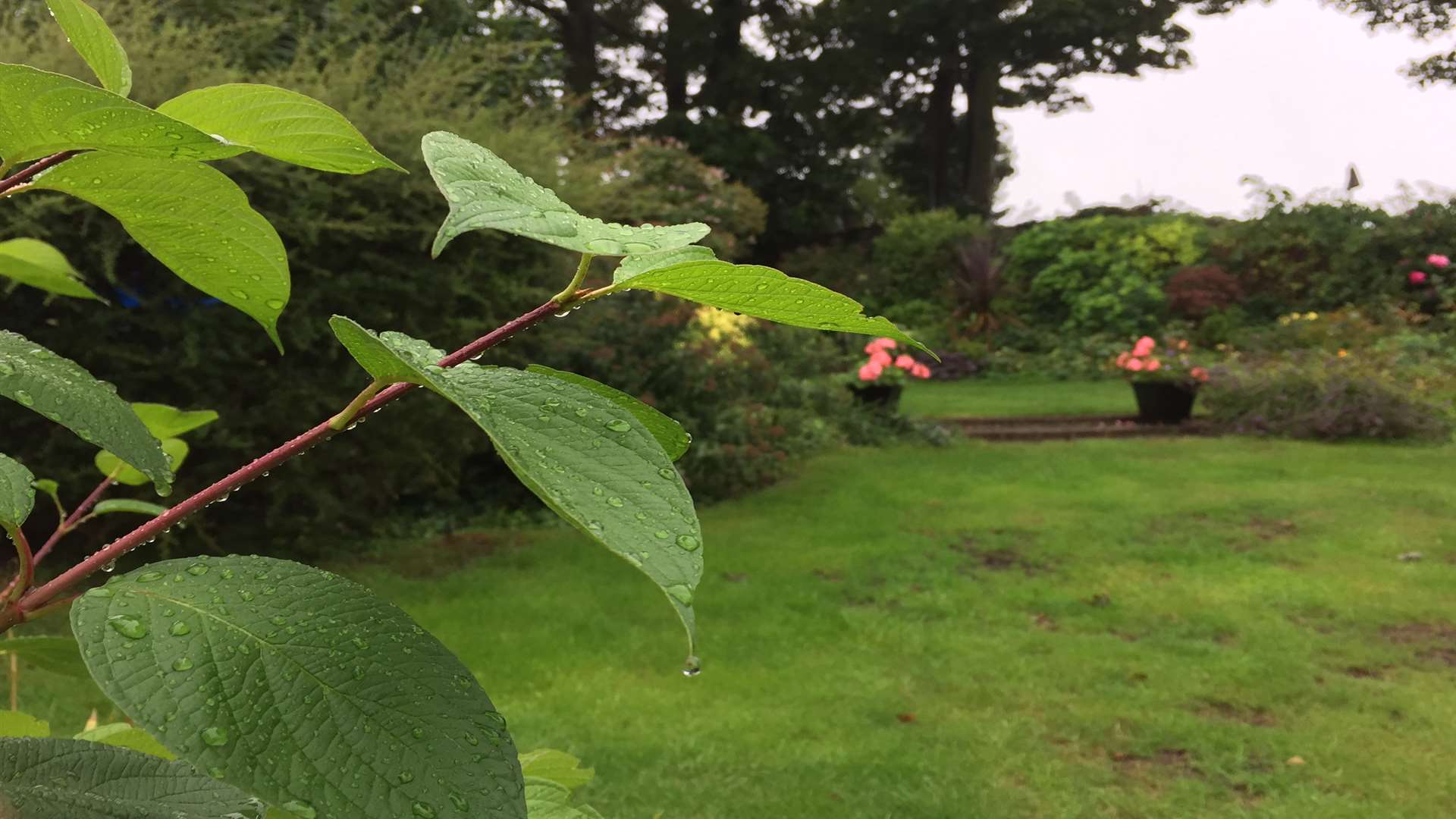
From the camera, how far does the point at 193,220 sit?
1.29 ft

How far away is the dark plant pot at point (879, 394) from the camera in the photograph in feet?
26.8

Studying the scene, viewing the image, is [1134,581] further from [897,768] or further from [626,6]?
[626,6]

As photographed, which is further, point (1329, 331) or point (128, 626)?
point (1329, 331)

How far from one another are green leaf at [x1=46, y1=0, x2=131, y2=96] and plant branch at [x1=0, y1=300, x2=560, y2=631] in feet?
0.50

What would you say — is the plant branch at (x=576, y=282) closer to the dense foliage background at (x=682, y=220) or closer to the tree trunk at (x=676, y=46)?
the dense foliage background at (x=682, y=220)

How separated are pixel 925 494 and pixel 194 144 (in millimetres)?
5489

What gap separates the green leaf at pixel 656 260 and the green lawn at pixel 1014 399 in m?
7.95

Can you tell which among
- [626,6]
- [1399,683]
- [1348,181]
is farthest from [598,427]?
[626,6]

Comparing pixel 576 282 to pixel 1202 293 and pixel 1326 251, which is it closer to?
pixel 1202 293

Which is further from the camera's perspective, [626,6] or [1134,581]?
[626,6]

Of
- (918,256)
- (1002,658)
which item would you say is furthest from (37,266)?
(918,256)

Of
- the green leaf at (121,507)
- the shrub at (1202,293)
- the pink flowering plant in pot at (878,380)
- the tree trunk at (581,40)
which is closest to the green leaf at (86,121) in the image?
the green leaf at (121,507)

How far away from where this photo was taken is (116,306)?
345 centimetres

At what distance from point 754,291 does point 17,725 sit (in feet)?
1.40
